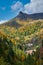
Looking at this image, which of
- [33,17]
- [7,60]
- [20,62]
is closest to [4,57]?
[7,60]

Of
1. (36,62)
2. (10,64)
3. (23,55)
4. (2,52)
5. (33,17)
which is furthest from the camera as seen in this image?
(33,17)

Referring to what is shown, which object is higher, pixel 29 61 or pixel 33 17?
pixel 33 17

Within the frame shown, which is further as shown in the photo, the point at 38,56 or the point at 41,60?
the point at 38,56

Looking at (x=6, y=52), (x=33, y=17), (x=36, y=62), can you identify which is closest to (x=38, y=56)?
(x=36, y=62)

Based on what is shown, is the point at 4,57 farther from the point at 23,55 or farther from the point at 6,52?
the point at 23,55

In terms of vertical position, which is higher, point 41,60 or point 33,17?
point 33,17

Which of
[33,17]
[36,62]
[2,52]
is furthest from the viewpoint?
[33,17]

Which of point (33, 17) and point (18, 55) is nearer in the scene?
point (18, 55)

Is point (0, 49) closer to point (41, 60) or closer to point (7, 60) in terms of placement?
point (7, 60)

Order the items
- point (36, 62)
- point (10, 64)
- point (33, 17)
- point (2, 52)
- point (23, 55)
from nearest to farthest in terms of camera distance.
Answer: point (10, 64)
point (2, 52)
point (36, 62)
point (23, 55)
point (33, 17)
